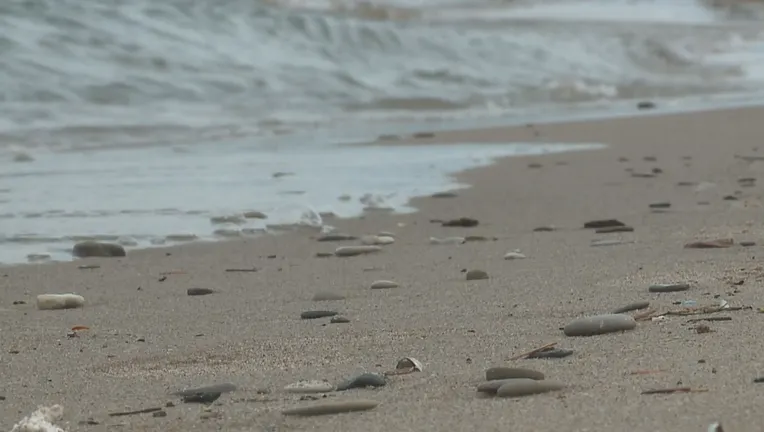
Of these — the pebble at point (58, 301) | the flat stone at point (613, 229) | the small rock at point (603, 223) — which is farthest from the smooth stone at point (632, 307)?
the small rock at point (603, 223)

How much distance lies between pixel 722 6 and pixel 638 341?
25301 millimetres

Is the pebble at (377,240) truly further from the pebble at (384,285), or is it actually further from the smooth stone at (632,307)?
the smooth stone at (632,307)

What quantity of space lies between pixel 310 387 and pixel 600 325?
0.61 metres

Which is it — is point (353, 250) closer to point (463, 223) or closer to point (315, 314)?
point (463, 223)

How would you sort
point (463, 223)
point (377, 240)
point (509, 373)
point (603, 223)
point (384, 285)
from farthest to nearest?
point (463, 223) → point (603, 223) → point (377, 240) → point (384, 285) → point (509, 373)

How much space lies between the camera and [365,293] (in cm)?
334

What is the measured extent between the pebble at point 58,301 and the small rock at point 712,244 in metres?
1.67

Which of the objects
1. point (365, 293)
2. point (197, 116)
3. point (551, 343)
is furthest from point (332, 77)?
point (551, 343)

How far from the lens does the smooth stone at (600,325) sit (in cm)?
251

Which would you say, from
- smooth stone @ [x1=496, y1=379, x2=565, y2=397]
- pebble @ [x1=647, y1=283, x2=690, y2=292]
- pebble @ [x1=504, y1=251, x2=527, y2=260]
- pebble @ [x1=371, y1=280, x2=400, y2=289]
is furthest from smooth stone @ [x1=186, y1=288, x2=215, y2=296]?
smooth stone @ [x1=496, y1=379, x2=565, y2=397]

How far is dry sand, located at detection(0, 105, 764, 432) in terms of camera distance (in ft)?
6.49

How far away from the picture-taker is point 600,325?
8.24 ft

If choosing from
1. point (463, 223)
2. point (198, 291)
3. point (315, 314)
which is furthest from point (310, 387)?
point (463, 223)

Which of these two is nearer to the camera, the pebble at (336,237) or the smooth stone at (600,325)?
the smooth stone at (600,325)
